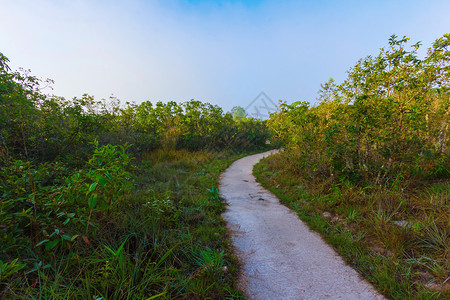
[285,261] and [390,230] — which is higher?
[390,230]

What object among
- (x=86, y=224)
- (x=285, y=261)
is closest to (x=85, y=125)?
(x=86, y=224)

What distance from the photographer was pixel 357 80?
404cm

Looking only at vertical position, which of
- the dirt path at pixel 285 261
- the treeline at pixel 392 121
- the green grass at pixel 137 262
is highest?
the treeline at pixel 392 121

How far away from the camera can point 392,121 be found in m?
3.60

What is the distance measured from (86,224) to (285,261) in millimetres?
2622

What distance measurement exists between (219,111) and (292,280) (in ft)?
45.6

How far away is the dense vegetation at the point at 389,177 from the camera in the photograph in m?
2.32

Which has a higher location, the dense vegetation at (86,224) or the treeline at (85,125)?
the treeline at (85,125)

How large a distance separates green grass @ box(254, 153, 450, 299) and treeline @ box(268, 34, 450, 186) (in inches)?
17.0

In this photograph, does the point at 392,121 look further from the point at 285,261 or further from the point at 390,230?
the point at 285,261

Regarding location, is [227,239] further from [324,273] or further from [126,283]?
[126,283]

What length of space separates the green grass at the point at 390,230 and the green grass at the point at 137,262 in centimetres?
180

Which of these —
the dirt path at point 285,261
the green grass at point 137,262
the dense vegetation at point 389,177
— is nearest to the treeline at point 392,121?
the dense vegetation at point 389,177

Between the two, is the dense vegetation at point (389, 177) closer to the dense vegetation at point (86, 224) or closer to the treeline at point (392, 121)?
the treeline at point (392, 121)
